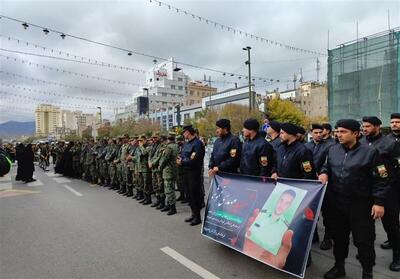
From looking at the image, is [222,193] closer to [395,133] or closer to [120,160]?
[395,133]

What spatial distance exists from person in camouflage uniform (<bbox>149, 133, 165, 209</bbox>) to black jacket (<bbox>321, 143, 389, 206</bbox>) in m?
4.79

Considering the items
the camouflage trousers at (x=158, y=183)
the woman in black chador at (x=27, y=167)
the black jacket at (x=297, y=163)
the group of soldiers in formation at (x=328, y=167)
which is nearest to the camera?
the group of soldiers in formation at (x=328, y=167)

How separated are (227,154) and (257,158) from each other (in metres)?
0.72

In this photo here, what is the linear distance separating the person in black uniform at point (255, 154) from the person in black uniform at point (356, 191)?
1251mm

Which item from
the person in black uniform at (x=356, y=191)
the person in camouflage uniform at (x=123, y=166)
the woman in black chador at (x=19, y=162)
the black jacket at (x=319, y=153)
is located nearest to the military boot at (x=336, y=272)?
the person in black uniform at (x=356, y=191)

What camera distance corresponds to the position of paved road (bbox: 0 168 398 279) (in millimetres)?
4137

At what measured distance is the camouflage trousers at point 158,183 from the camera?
782 cm

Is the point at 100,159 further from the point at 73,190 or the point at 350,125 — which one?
the point at 350,125

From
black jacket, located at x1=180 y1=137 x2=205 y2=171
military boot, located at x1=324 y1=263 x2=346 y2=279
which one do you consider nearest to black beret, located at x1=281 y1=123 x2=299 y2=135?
military boot, located at x1=324 y1=263 x2=346 y2=279

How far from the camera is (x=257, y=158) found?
5.20m

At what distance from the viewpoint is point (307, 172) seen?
14.5ft

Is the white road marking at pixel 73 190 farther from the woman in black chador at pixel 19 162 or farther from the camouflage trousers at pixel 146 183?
the woman in black chador at pixel 19 162

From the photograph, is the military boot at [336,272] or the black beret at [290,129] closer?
the military boot at [336,272]

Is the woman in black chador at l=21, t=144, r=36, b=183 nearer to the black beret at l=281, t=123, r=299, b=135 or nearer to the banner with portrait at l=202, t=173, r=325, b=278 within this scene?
the banner with portrait at l=202, t=173, r=325, b=278
